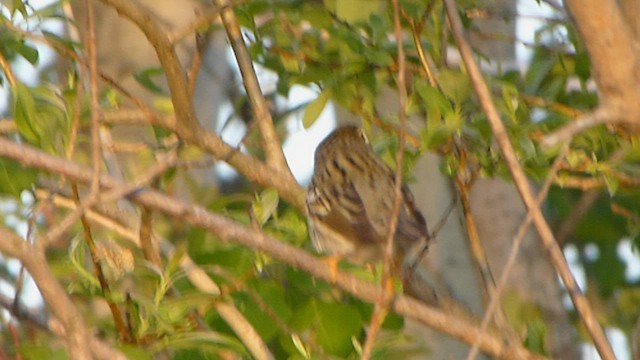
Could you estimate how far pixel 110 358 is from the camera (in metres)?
2.85

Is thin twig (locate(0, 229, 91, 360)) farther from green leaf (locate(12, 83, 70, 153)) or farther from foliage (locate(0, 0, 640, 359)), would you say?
green leaf (locate(12, 83, 70, 153))

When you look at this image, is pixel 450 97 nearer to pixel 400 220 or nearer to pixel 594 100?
pixel 400 220

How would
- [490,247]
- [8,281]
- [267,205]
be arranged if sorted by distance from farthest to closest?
1. [490,247]
2. [8,281]
3. [267,205]

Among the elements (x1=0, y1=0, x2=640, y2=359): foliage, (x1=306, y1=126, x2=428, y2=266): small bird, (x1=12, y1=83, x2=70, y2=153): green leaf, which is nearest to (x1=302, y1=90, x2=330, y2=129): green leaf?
(x1=0, y1=0, x2=640, y2=359): foliage

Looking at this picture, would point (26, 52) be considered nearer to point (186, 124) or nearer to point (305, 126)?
point (186, 124)

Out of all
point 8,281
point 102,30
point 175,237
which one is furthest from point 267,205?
point 102,30

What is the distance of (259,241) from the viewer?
11.0ft

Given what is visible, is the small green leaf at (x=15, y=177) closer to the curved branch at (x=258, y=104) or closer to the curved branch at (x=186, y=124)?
the curved branch at (x=186, y=124)

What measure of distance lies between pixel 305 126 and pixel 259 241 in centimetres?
97

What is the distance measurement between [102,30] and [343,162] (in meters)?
2.72

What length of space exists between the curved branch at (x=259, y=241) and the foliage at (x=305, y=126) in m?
0.15

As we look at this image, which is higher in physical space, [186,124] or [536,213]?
[186,124]

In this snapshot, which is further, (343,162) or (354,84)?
(343,162)

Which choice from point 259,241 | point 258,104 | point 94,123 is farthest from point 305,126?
point 94,123
